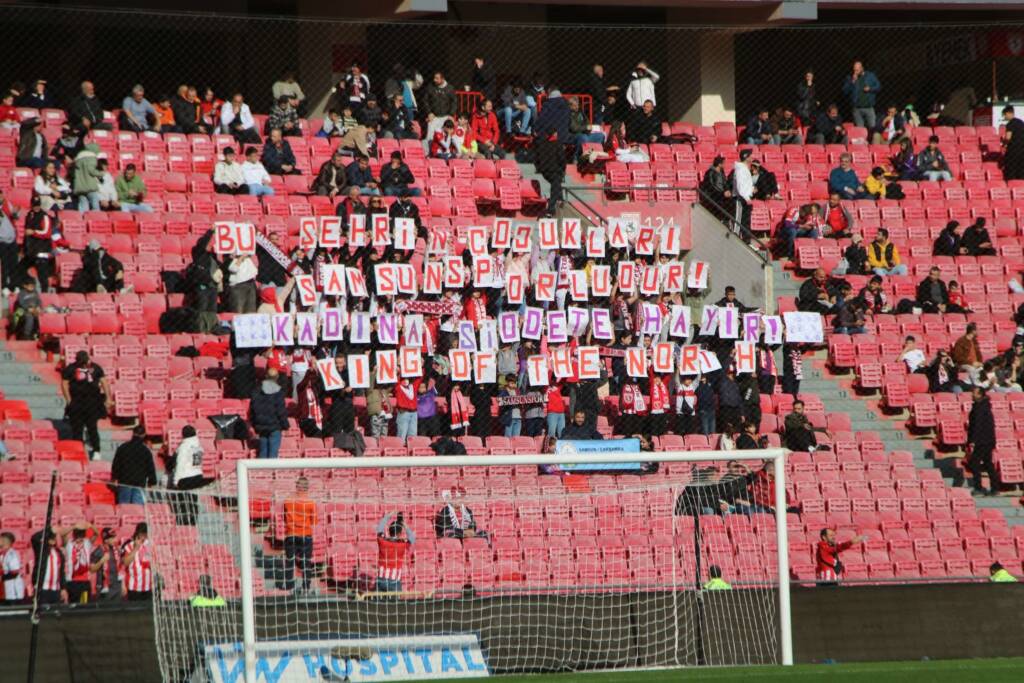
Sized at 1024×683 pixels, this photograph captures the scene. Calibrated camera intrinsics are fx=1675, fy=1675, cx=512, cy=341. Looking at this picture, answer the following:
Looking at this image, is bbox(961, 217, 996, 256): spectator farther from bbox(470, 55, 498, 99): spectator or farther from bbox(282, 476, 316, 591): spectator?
bbox(282, 476, 316, 591): spectator

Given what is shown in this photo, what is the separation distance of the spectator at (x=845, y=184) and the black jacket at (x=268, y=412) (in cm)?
934

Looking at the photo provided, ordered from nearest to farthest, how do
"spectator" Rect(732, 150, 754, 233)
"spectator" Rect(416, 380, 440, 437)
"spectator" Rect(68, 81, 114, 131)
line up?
"spectator" Rect(416, 380, 440, 437)
"spectator" Rect(68, 81, 114, 131)
"spectator" Rect(732, 150, 754, 233)

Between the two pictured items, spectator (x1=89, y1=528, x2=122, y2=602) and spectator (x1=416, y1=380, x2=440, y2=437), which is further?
spectator (x1=416, y1=380, x2=440, y2=437)

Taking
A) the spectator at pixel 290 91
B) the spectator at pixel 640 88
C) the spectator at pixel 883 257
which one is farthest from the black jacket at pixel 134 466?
the spectator at pixel 640 88

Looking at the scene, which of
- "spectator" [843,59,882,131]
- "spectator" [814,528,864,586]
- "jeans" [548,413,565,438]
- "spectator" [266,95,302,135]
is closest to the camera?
"spectator" [814,528,864,586]

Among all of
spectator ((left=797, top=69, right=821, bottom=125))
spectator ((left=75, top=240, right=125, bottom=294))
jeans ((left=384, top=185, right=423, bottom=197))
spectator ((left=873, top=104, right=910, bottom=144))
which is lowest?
spectator ((left=75, top=240, right=125, bottom=294))

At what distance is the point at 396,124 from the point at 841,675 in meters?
12.5

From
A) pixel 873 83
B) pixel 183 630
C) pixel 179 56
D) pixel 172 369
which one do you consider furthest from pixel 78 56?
pixel 183 630

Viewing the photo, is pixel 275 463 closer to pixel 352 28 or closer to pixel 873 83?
pixel 352 28

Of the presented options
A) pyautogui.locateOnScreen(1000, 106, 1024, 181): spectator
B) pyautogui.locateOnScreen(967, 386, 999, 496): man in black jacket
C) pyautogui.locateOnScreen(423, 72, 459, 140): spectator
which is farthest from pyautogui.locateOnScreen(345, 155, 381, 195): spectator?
pyautogui.locateOnScreen(1000, 106, 1024, 181): spectator

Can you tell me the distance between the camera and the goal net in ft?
41.1

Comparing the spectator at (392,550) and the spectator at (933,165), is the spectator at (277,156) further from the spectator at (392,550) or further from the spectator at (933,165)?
the spectator at (933,165)

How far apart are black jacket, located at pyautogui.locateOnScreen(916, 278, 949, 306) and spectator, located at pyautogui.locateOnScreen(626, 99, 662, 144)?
4.46m

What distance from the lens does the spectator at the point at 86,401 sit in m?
16.0
